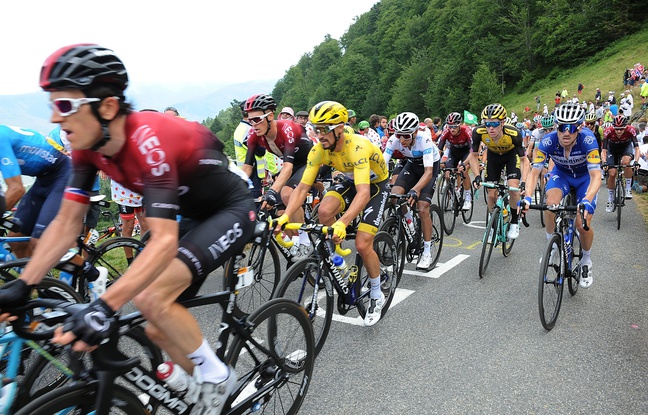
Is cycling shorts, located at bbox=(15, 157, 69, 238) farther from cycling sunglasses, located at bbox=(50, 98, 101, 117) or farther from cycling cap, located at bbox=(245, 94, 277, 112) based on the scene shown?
cycling sunglasses, located at bbox=(50, 98, 101, 117)

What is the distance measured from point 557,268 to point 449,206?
441cm

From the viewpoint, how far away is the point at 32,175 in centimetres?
405

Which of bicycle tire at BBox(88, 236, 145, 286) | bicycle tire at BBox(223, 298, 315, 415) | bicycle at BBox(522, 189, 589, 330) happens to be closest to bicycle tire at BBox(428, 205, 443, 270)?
bicycle at BBox(522, 189, 589, 330)

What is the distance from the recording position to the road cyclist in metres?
5.96

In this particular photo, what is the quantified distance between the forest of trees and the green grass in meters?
2.35

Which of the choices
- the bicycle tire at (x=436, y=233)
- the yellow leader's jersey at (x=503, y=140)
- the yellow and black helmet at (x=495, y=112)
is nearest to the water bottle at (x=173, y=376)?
the bicycle tire at (x=436, y=233)

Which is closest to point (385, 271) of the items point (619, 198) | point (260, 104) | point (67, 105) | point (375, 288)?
point (375, 288)

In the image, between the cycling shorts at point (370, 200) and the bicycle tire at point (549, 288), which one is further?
the cycling shorts at point (370, 200)

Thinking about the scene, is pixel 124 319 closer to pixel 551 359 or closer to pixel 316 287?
pixel 316 287

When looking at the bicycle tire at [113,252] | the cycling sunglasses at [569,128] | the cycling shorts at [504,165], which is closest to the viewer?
the bicycle tire at [113,252]

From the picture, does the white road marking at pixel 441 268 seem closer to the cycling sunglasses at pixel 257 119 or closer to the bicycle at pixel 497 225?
the bicycle at pixel 497 225

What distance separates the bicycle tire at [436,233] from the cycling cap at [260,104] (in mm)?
2880

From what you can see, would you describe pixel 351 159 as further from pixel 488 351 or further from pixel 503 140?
pixel 503 140

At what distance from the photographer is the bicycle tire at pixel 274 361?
253cm
